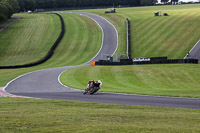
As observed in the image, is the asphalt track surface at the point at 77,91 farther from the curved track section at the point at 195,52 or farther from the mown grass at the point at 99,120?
the curved track section at the point at 195,52

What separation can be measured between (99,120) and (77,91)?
1538 centimetres

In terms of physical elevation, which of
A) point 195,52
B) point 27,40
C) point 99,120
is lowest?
point 27,40

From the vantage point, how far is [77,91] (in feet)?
95.3

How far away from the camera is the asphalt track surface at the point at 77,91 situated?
66.8ft

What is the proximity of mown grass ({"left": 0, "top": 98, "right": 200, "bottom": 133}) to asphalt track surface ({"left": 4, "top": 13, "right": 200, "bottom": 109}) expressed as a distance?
11.6 feet

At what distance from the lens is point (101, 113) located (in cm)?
1553

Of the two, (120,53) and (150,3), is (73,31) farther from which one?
(150,3)

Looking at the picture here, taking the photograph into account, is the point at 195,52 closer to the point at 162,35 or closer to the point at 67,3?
the point at 162,35

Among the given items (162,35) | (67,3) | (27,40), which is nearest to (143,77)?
(162,35)

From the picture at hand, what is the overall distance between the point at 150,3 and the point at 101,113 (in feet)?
518

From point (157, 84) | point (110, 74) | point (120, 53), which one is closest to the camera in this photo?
point (157, 84)

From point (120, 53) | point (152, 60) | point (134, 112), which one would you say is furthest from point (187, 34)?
point (134, 112)

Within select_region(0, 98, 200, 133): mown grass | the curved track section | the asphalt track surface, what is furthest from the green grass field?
the asphalt track surface

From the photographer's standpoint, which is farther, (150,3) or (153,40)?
(150,3)
